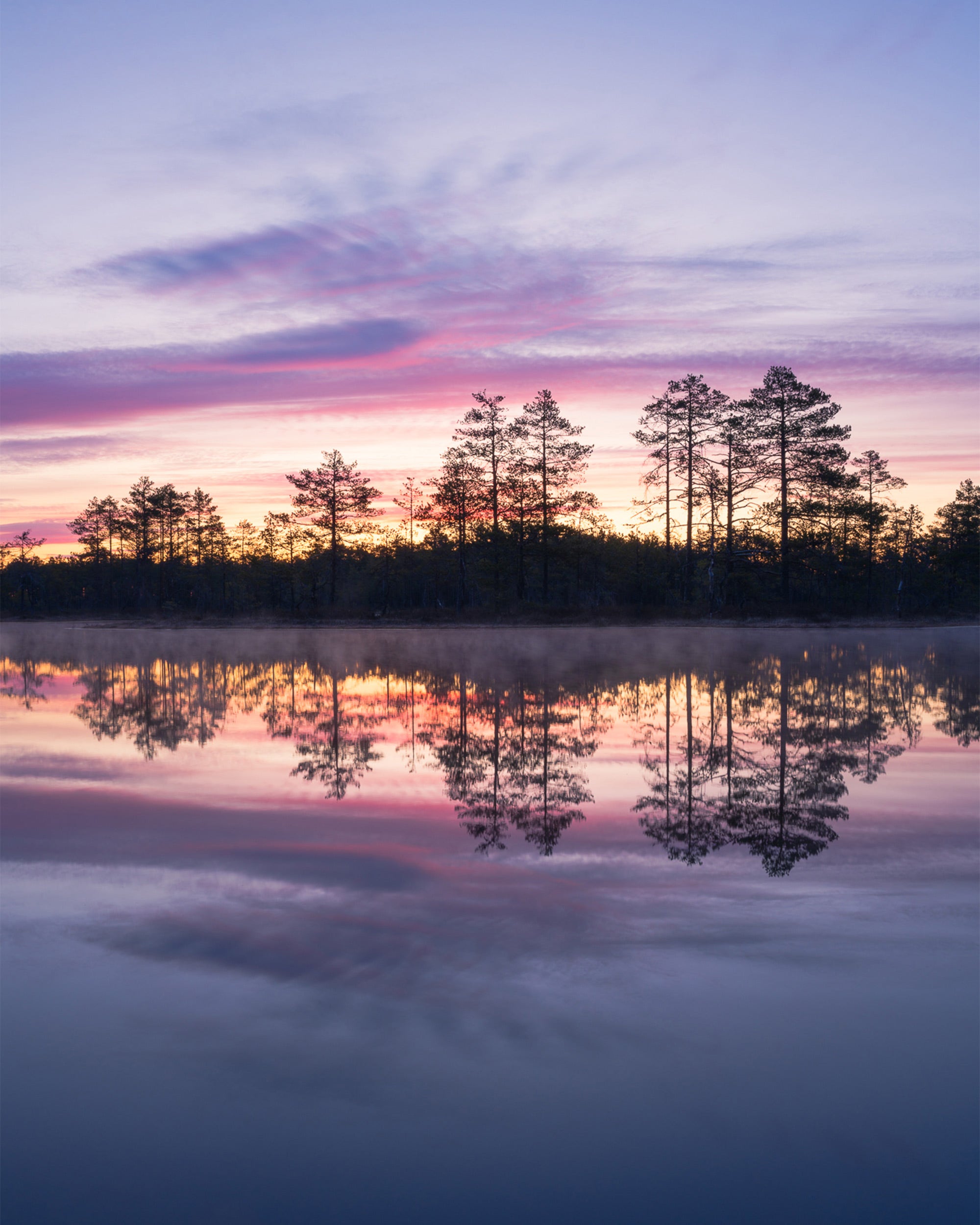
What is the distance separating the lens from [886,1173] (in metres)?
2.54

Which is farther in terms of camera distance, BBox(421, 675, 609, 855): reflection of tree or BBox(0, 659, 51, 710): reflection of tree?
BBox(0, 659, 51, 710): reflection of tree

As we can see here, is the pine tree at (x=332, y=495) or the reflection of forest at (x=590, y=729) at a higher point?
the pine tree at (x=332, y=495)

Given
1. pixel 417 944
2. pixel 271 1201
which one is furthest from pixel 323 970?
pixel 271 1201

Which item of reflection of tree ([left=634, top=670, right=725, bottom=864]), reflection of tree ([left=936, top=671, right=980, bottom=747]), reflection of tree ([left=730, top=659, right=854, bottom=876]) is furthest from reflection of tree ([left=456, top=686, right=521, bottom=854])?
reflection of tree ([left=936, top=671, right=980, bottom=747])

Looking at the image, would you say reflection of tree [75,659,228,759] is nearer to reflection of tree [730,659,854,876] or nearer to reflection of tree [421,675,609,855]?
reflection of tree [421,675,609,855]

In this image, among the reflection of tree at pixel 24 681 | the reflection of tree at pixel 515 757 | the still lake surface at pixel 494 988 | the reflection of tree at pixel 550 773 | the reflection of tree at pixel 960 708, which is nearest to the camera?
the still lake surface at pixel 494 988

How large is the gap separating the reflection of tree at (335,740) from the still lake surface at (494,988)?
0.17m

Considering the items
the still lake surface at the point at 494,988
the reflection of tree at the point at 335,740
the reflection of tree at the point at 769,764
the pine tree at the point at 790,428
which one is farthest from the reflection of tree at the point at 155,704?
the pine tree at the point at 790,428

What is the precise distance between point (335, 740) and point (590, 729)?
3.14 meters

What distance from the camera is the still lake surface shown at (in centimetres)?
254

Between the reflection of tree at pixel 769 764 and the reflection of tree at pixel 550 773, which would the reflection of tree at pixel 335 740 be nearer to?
the reflection of tree at pixel 550 773

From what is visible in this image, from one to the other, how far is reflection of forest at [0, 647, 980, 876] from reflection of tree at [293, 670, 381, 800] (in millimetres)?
39

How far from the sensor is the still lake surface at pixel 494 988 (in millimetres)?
2541

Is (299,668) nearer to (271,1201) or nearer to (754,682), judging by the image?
(754,682)
